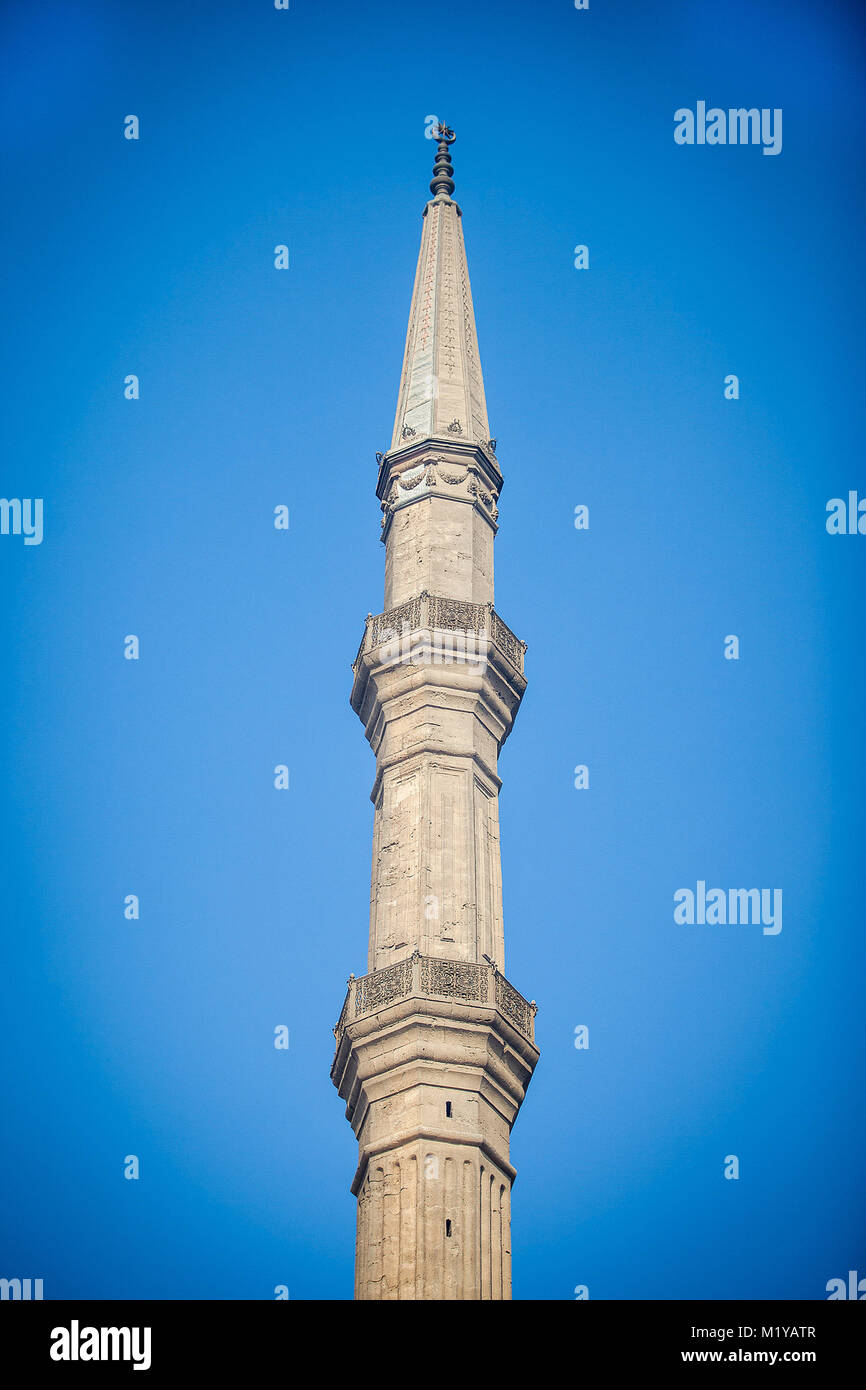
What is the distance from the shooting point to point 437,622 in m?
36.4

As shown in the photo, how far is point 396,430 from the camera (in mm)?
41281

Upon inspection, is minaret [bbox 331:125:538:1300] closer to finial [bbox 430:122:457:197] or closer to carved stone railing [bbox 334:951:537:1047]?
carved stone railing [bbox 334:951:537:1047]

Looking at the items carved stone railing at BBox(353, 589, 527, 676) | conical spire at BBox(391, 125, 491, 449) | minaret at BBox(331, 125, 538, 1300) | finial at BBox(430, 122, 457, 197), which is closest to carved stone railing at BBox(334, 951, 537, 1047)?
minaret at BBox(331, 125, 538, 1300)

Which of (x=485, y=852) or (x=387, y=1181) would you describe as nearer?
(x=387, y=1181)

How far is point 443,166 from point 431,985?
77.5ft

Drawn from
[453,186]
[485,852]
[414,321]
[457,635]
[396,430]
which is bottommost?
[485,852]

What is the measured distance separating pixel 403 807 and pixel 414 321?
44.9 feet

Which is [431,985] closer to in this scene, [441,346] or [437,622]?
[437,622]

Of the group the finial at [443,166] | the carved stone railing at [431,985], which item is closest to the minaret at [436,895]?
the carved stone railing at [431,985]

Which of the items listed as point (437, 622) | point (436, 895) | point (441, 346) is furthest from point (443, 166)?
point (436, 895)

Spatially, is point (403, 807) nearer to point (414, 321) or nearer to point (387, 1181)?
point (387, 1181)

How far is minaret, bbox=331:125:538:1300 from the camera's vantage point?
3003 centimetres

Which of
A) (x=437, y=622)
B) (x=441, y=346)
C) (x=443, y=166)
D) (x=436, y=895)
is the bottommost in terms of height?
(x=436, y=895)

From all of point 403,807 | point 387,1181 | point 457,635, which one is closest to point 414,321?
point 457,635
